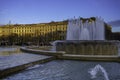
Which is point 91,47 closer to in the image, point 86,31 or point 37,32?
point 86,31

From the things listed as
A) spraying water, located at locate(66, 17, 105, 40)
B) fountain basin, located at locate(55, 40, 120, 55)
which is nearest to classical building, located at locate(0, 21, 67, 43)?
spraying water, located at locate(66, 17, 105, 40)

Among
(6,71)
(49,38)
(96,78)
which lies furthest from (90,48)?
(49,38)

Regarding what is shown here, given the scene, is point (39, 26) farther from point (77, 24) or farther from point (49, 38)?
point (77, 24)

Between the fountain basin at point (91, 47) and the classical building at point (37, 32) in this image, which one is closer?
the fountain basin at point (91, 47)

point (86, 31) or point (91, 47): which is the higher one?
point (86, 31)

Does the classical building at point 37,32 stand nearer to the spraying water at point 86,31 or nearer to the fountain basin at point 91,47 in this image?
the spraying water at point 86,31

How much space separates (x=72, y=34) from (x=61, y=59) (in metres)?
12.8

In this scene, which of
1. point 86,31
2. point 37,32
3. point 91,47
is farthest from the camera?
point 37,32

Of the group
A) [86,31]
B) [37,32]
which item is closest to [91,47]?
[86,31]

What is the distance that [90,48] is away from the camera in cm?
1948

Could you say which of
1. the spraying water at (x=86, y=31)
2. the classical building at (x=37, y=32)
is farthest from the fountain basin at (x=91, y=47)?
the classical building at (x=37, y=32)

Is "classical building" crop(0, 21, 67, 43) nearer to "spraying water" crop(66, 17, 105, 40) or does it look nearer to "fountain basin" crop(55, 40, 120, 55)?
"spraying water" crop(66, 17, 105, 40)

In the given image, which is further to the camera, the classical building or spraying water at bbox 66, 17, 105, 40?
the classical building

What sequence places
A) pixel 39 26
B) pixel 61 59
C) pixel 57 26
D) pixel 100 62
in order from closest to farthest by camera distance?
pixel 100 62, pixel 61 59, pixel 57 26, pixel 39 26
